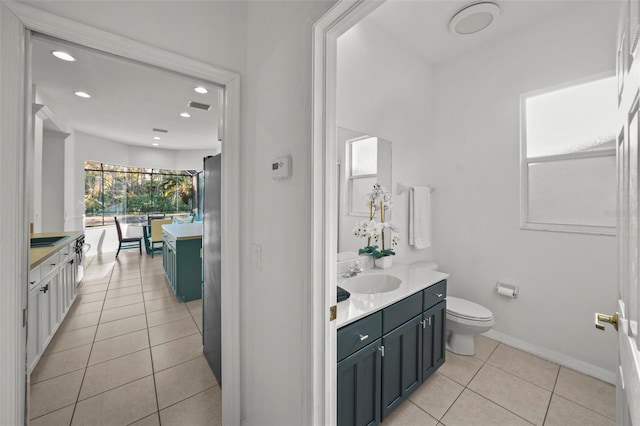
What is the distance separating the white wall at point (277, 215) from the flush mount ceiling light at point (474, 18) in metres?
1.77

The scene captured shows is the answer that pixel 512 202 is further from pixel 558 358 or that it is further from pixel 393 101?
pixel 393 101

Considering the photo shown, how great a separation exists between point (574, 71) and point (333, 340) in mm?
2906

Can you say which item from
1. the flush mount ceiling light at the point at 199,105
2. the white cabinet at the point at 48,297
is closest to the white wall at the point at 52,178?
the white cabinet at the point at 48,297

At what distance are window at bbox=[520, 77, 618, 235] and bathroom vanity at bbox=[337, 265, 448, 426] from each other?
4.12ft

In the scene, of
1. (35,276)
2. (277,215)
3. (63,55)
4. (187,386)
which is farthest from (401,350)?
(63,55)

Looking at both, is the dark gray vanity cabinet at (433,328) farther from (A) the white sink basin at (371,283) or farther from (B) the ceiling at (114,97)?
(B) the ceiling at (114,97)

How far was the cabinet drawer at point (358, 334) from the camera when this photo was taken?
4.09 ft

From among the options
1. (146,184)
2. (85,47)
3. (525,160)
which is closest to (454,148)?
(525,160)

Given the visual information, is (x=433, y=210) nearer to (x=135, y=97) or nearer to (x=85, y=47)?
(x=85, y=47)

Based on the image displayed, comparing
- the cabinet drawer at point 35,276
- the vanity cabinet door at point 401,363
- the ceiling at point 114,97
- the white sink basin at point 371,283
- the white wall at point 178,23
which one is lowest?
the vanity cabinet door at point 401,363

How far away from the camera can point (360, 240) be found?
2297 mm

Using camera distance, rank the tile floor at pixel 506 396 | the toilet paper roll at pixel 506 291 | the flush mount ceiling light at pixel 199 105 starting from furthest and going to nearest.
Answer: the flush mount ceiling light at pixel 199 105 < the toilet paper roll at pixel 506 291 < the tile floor at pixel 506 396

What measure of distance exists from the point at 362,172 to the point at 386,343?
1.42m

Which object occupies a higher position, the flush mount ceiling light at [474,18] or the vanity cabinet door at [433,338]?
the flush mount ceiling light at [474,18]
